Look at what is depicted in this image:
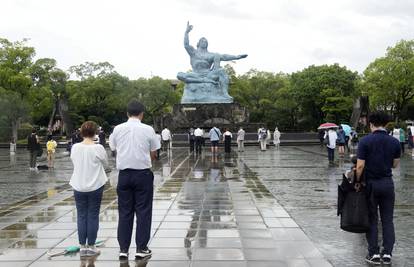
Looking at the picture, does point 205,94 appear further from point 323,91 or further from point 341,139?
point 341,139

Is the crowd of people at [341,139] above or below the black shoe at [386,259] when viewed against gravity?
above

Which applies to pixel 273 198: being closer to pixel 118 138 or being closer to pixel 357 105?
pixel 118 138

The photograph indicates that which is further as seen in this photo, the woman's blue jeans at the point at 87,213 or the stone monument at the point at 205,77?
the stone monument at the point at 205,77

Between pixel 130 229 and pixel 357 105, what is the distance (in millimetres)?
45269

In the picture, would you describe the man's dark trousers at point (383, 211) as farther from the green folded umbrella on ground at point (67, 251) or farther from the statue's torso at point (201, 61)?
the statue's torso at point (201, 61)

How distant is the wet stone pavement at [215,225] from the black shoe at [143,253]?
0.10 meters

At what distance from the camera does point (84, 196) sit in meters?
6.47

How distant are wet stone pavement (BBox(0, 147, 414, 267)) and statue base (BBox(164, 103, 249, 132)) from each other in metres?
29.6

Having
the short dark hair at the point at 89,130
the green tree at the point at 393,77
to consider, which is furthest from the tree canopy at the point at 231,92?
the short dark hair at the point at 89,130

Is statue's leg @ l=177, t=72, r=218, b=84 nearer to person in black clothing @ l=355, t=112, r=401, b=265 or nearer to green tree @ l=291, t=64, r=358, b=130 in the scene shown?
green tree @ l=291, t=64, r=358, b=130

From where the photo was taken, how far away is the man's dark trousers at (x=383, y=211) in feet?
19.6

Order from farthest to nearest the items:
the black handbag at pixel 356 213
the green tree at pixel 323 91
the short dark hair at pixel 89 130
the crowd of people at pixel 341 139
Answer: the green tree at pixel 323 91 → the crowd of people at pixel 341 139 → the short dark hair at pixel 89 130 → the black handbag at pixel 356 213

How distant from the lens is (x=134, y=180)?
6172mm

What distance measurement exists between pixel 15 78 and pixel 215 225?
46055mm
